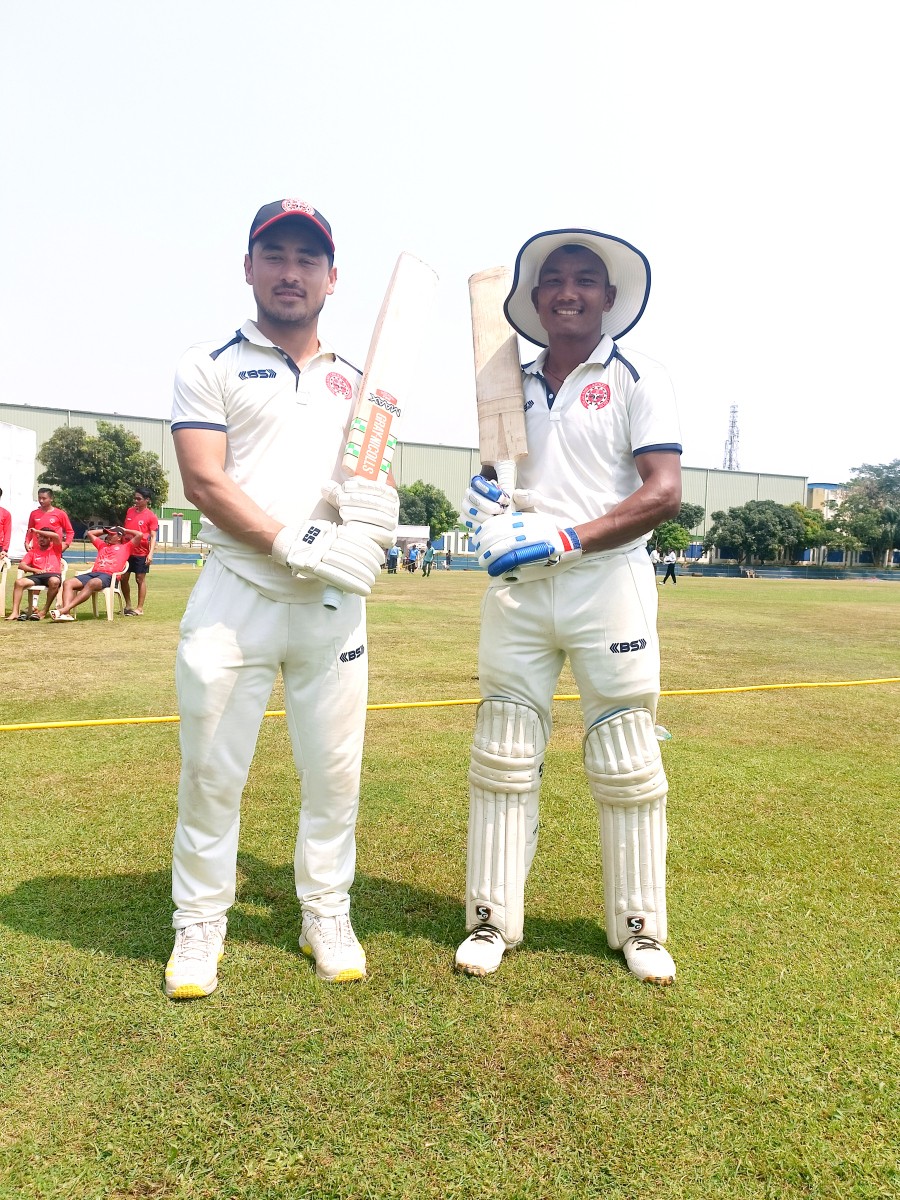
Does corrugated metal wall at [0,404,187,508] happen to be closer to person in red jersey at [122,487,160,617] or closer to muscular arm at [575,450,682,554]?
person in red jersey at [122,487,160,617]

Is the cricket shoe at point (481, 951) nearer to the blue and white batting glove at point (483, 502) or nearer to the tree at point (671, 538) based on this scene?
the blue and white batting glove at point (483, 502)

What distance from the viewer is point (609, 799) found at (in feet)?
8.20

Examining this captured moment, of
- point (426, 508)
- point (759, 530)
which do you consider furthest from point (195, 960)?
point (759, 530)

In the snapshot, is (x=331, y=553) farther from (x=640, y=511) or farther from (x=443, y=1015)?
(x=443, y=1015)

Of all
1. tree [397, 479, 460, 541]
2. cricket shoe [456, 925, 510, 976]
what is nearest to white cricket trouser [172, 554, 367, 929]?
cricket shoe [456, 925, 510, 976]

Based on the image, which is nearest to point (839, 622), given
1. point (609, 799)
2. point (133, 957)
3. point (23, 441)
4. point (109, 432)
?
point (609, 799)

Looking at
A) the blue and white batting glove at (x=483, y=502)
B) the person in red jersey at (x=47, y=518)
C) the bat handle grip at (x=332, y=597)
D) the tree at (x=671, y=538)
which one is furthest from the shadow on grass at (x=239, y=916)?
the tree at (x=671, y=538)

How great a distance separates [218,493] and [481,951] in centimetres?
159

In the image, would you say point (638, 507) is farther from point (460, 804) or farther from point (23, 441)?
point (23, 441)

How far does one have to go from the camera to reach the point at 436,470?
66625 mm

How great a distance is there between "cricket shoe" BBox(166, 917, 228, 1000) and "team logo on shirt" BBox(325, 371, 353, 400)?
5.52ft

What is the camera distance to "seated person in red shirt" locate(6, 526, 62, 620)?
10609 millimetres

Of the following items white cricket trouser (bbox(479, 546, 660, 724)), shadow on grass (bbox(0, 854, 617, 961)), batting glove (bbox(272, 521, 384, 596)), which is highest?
batting glove (bbox(272, 521, 384, 596))

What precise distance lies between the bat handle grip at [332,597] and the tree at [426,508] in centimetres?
5307
